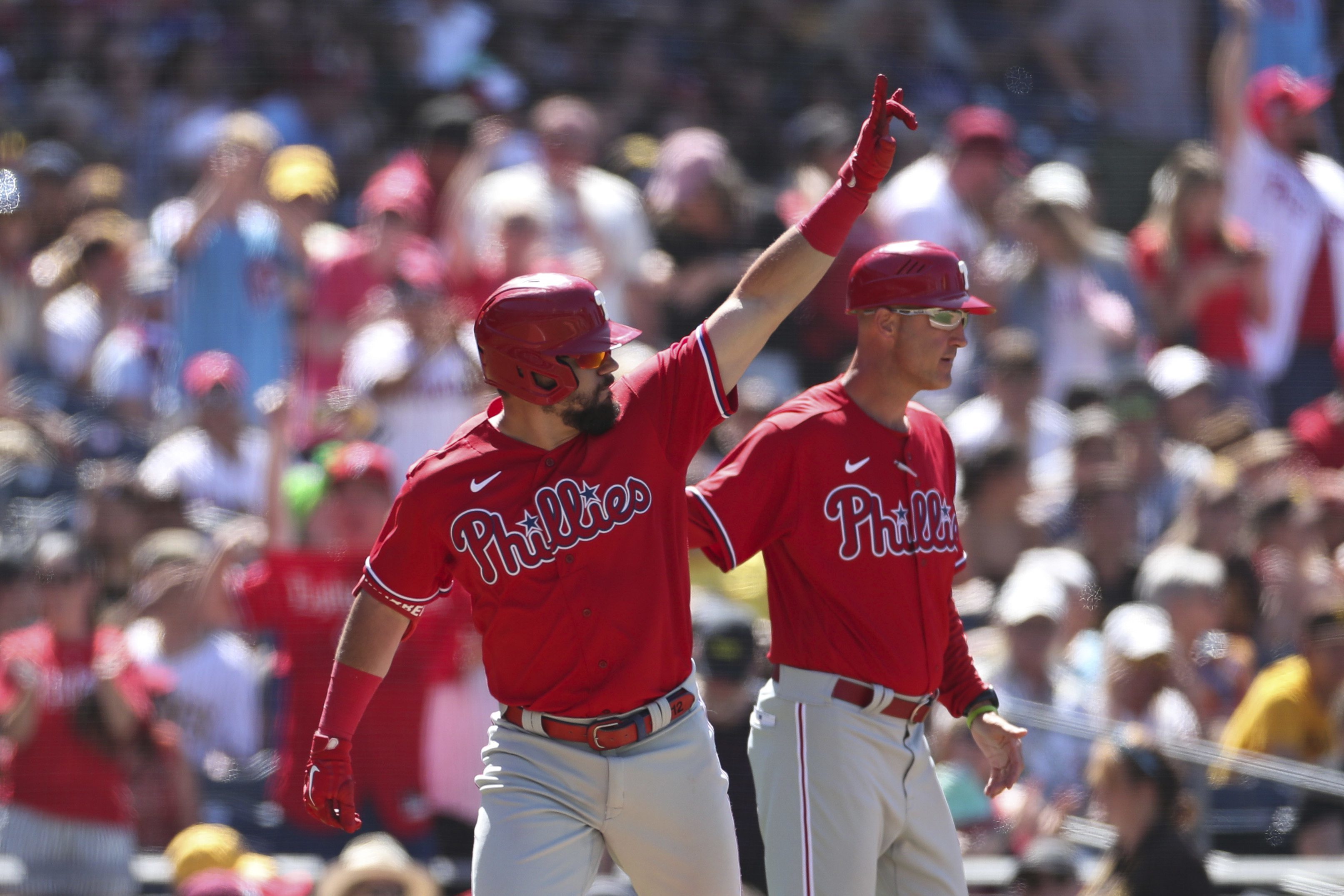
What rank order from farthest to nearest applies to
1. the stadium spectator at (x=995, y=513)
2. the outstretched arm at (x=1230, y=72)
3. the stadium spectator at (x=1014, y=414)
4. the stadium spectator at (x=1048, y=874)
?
the outstretched arm at (x=1230, y=72), the stadium spectator at (x=1014, y=414), the stadium spectator at (x=995, y=513), the stadium spectator at (x=1048, y=874)

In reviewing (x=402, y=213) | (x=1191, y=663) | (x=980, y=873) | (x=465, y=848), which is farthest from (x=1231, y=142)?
(x=465, y=848)

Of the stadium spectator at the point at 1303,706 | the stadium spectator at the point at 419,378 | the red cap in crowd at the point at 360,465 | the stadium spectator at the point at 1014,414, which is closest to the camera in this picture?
the stadium spectator at the point at 1303,706

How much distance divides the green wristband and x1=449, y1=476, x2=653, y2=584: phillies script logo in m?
0.95

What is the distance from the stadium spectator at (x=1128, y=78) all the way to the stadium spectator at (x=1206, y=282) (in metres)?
0.65

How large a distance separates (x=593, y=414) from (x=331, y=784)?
0.83 m

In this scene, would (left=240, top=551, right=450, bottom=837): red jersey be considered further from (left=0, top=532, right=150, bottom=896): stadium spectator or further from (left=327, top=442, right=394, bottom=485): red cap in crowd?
(left=0, top=532, right=150, bottom=896): stadium spectator

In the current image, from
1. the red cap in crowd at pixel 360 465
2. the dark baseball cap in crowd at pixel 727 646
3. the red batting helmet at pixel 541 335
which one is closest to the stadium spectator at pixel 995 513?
the dark baseball cap in crowd at pixel 727 646

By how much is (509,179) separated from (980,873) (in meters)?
3.34

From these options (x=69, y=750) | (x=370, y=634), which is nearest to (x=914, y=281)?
(x=370, y=634)

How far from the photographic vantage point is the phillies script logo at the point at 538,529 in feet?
10.2

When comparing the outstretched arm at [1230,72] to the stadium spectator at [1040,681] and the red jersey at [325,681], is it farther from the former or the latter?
the red jersey at [325,681]

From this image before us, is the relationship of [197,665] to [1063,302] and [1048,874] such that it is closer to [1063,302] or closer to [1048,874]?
[1048,874]

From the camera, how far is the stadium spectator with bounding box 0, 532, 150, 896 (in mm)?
5090

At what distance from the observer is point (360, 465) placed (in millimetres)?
5531
